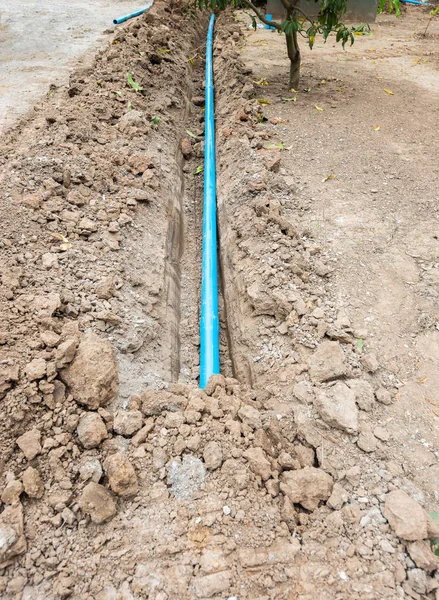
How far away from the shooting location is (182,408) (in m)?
2.19

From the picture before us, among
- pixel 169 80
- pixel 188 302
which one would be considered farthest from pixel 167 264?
pixel 169 80

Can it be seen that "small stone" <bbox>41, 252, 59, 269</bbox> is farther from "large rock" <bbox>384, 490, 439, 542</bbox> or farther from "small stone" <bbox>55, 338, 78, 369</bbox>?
"large rock" <bbox>384, 490, 439, 542</bbox>

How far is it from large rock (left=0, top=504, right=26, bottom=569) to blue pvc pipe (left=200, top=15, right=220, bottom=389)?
4.29ft

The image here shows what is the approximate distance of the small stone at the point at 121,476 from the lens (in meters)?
1.78

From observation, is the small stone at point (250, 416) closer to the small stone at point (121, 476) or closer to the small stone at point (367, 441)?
the small stone at point (367, 441)

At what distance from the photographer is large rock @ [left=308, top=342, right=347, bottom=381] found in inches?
89.4

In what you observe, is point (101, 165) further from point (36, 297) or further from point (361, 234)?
point (361, 234)

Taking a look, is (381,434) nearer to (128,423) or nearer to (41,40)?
(128,423)

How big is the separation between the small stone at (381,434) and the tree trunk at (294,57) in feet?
16.3

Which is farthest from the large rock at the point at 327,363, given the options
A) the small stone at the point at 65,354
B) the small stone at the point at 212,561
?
the small stone at the point at 65,354

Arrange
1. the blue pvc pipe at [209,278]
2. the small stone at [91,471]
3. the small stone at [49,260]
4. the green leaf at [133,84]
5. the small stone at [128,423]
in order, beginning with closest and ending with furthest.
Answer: the small stone at [91,471] → the small stone at [128,423] → the small stone at [49,260] → the blue pvc pipe at [209,278] → the green leaf at [133,84]

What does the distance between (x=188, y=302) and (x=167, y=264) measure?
0.40 metres

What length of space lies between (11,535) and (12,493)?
18 cm

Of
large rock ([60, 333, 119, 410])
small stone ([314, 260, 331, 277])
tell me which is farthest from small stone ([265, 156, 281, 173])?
large rock ([60, 333, 119, 410])
